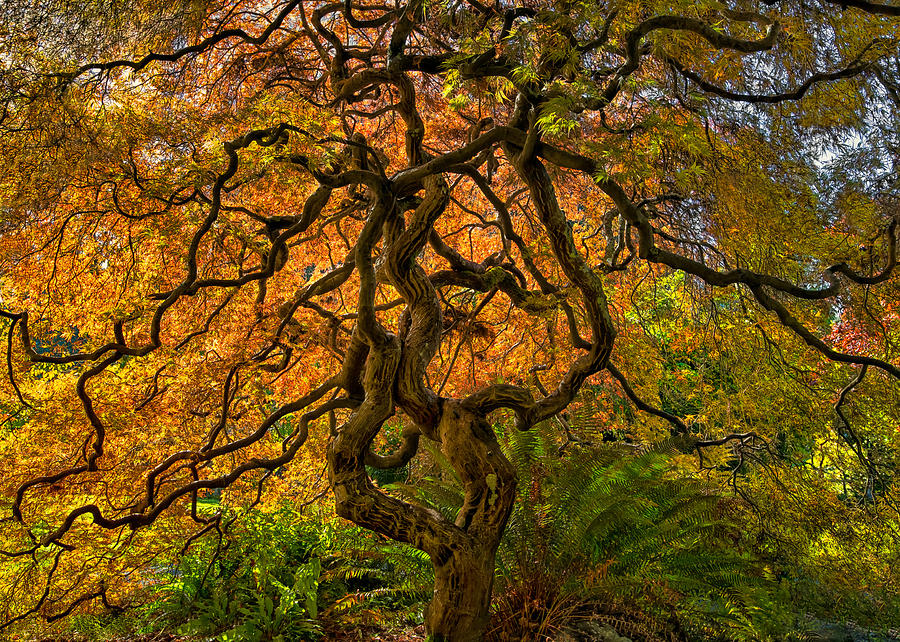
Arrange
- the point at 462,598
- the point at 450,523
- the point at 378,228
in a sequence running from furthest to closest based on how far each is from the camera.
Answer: the point at 378,228 → the point at 450,523 → the point at 462,598

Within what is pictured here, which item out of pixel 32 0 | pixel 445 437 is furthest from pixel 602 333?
pixel 32 0

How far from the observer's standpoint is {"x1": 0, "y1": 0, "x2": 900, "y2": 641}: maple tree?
341 centimetres

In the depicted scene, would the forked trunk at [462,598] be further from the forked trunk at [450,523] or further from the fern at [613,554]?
the fern at [613,554]

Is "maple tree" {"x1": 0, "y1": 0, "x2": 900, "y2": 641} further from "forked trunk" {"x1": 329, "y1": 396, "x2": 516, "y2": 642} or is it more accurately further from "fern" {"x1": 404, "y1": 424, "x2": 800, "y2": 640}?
"fern" {"x1": 404, "y1": 424, "x2": 800, "y2": 640}

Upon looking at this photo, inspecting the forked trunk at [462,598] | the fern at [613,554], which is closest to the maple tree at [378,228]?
the forked trunk at [462,598]

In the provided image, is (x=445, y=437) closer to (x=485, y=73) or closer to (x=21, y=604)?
(x=485, y=73)

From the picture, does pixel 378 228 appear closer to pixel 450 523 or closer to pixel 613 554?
pixel 450 523

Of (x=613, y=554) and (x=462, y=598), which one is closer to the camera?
(x=462, y=598)

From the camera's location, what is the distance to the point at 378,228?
359 cm

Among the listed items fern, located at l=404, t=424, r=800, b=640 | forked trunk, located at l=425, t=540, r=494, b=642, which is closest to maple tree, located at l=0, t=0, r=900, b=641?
forked trunk, located at l=425, t=540, r=494, b=642

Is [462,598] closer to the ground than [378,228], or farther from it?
closer to the ground

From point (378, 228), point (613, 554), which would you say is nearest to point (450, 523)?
point (613, 554)

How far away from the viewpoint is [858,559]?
546 centimetres

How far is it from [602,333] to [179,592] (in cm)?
406
